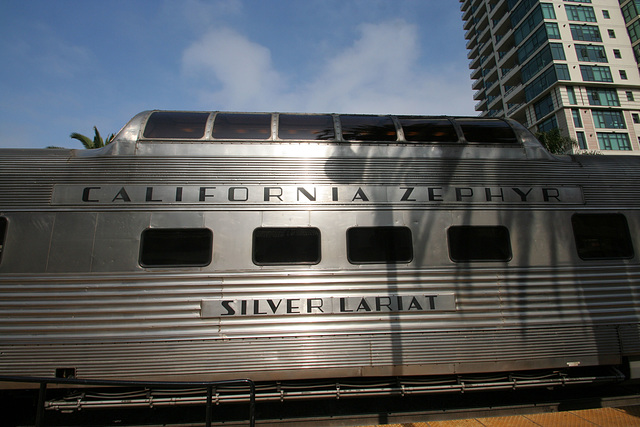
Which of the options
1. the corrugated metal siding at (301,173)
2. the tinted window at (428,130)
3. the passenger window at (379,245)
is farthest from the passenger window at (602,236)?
the passenger window at (379,245)

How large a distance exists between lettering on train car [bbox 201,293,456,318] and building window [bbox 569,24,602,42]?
5174 centimetres

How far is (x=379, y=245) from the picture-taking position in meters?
4.79

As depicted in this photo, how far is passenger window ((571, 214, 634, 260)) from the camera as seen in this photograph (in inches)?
201

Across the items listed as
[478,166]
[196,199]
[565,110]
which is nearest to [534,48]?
[565,110]

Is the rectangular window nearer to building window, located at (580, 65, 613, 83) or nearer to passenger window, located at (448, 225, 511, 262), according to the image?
building window, located at (580, 65, 613, 83)

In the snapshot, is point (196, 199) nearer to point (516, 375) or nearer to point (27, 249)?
point (27, 249)

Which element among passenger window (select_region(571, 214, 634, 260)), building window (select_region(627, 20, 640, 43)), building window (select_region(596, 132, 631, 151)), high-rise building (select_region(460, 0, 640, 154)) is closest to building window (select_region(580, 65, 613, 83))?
high-rise building (select_region(460, 0, 640, 154))

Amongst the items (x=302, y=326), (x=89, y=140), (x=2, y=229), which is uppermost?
(x=89, y=140)

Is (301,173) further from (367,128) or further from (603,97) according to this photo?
(603,97)

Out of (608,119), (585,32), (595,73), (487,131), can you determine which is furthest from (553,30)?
(487,131)

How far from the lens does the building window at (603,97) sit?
40.9 meters

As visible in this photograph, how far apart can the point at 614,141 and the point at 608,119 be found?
2827 mm

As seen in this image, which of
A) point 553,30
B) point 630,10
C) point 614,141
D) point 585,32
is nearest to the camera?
point 614,141

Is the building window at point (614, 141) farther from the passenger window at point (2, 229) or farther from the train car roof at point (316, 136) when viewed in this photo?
the passenger window at point (2, 229)
